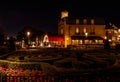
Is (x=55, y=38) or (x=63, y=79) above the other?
(x=55, y=38)

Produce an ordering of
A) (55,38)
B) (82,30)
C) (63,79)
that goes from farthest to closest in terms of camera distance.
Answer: (82,30), (55,38), (63,79)

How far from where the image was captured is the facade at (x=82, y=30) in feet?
189

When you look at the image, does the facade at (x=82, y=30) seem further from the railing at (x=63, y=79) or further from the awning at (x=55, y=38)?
the railing at (x=63, y=79)

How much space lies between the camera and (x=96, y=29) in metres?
59.6

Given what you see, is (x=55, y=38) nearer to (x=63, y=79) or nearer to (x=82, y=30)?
(x=82, y=30)

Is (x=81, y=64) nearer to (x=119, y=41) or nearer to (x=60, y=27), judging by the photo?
(x=60, y=27)

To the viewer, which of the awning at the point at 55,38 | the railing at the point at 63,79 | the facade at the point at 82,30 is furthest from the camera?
the facade at the point at 82,30

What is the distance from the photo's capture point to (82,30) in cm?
5844

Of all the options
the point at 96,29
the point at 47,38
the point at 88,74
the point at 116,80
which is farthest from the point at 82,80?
the point at 96,29

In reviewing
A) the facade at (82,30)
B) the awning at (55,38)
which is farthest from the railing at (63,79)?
the facade at (82,30)

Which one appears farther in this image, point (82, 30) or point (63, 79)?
point (82, 30)

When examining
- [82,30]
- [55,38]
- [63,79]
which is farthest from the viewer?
[82,30]

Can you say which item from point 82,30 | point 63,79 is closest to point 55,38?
point 82,30

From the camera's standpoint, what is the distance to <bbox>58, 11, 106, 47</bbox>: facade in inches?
2263
